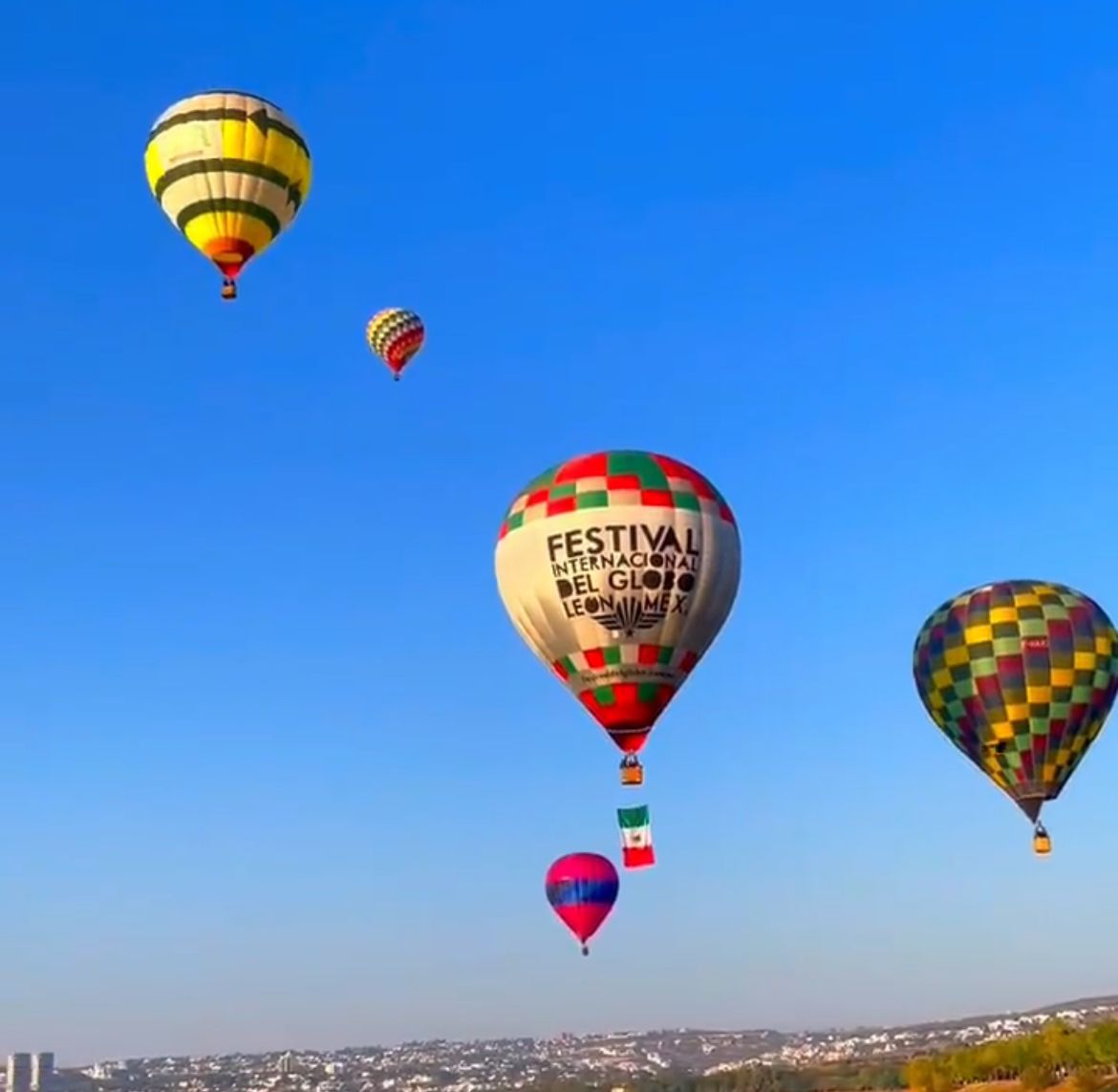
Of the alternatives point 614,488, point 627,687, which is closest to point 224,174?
point 614,488

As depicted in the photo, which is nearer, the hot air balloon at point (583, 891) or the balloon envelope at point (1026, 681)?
the balloon envelope at point (1026, 681)

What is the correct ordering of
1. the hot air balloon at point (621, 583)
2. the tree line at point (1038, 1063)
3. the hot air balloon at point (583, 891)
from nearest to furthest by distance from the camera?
the hot air balloon at point (621, 583), the hot air balloon at point (583, 891), the tree line at point (1038, 1063)

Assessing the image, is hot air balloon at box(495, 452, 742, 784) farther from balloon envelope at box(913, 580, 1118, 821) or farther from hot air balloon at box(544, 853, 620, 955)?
hot air balloon at box(544, 853, 620, 955)

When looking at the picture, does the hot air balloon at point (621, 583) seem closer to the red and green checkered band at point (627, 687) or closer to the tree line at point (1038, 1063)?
the red and green checkered band at point (627, 687)

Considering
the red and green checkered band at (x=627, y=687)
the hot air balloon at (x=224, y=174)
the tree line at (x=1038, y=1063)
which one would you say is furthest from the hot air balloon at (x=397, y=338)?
the tree line at (x=1038, y=1063)

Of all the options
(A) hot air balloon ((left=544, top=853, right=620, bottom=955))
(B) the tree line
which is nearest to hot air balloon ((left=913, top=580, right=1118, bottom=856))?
(A) hot air balloon ((left=544, top=853, right=620, bottom=955))

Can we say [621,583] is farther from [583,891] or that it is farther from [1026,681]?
[583,891]
